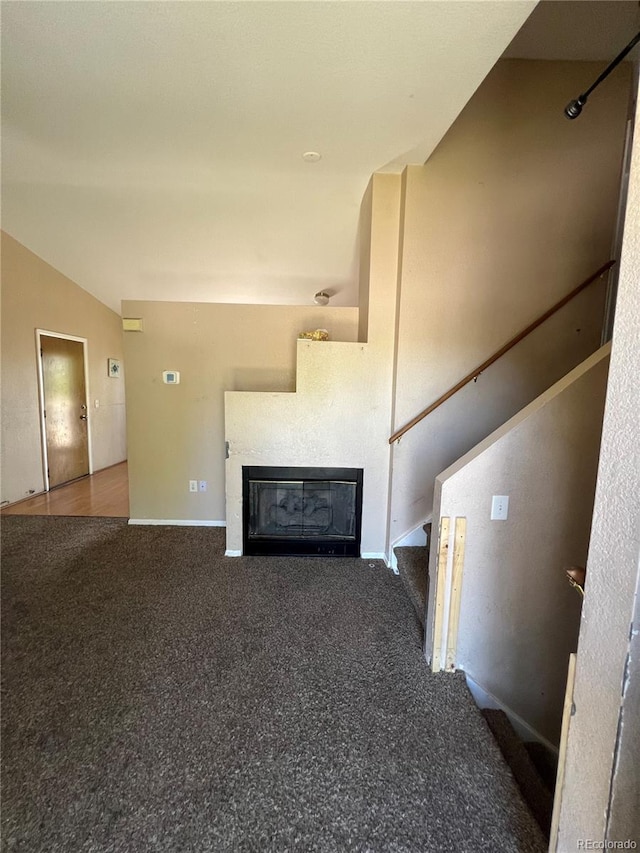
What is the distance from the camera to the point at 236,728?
1.42 m

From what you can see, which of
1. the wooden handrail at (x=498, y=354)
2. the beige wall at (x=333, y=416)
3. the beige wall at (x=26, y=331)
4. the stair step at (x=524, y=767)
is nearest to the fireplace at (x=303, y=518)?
the beige wall at (x=333, y=416)

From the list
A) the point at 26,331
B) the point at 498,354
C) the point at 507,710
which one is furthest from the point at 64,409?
the point at 507,710

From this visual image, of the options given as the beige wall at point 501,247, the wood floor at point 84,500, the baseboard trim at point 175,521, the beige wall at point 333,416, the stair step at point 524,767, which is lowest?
the stair step at point 524,767

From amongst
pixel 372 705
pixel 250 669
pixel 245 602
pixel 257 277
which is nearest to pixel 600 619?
pixel 372 705

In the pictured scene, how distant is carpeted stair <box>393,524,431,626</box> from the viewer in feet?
6.81

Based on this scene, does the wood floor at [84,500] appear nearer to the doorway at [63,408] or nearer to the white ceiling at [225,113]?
the doorway at [63,408]

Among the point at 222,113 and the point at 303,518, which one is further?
the point at 303,518

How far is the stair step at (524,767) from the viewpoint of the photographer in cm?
142

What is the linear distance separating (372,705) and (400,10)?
273cm

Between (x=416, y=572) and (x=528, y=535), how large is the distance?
81cm

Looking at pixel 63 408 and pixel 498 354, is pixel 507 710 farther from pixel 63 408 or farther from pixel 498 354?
pixel 63 408

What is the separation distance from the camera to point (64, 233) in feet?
12.2

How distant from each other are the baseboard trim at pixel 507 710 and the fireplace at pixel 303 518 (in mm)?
1218

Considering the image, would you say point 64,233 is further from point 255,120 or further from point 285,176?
point 255,120
